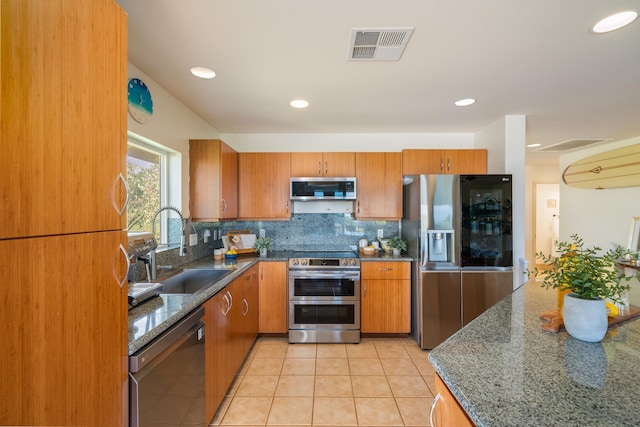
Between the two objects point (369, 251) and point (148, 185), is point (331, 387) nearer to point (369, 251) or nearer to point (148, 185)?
point (369, 251)

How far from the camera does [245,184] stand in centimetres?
330

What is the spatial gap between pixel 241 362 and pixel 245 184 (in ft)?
6.15

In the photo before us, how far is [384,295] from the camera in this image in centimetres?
301

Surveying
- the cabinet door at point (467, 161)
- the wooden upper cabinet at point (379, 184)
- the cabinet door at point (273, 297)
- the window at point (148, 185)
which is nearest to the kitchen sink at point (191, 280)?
the window at point (148, 185)

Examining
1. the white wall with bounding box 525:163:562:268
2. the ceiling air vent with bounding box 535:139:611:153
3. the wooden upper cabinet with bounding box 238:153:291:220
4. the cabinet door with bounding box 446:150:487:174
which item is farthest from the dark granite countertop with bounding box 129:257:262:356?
the white wall with bounding box 525:163:562:268

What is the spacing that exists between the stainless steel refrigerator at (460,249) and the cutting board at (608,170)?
2.70 metres

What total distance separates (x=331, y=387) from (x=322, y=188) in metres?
1.94

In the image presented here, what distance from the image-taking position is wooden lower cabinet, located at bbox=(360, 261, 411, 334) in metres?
3.00

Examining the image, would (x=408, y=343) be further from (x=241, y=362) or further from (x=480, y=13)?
(x=480, y=13)

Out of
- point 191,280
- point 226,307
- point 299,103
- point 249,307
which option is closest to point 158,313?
point 226,307

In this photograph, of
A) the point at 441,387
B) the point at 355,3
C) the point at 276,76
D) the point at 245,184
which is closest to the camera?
the point at 441,387

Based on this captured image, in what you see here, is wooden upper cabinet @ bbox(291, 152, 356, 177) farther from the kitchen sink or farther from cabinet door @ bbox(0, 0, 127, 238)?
cabinet door @ bbox(0, 0, 127, 238)

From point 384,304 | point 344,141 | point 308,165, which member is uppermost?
point 344,141

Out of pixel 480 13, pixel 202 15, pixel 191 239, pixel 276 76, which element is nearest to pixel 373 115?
pixel 276 76
